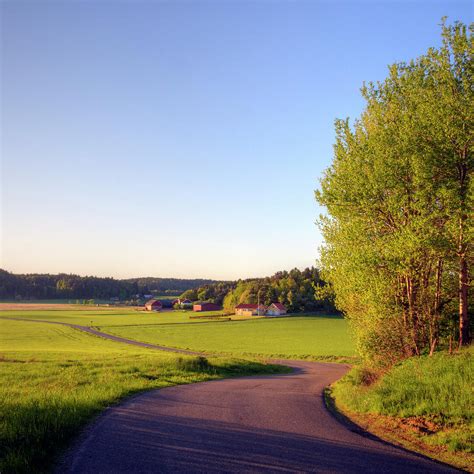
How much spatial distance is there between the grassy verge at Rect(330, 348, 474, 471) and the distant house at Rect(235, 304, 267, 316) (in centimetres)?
10884

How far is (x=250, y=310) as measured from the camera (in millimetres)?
127188

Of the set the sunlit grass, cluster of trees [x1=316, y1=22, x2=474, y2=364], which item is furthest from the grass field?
the sunlit grass

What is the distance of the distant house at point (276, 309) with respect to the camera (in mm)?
122125

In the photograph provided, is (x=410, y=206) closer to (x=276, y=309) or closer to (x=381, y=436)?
(x=381, y=436)

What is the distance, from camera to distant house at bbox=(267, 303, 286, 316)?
401 ft

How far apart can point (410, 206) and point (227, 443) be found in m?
13.0

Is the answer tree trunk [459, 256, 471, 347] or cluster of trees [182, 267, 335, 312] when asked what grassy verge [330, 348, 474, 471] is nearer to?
tree trunk [459, 256, 471, 347]

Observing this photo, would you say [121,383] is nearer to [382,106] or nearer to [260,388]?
[260,388]

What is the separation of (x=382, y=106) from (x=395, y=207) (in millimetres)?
6140

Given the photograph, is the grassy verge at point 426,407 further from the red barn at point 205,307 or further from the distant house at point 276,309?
the red barn at point 205,307

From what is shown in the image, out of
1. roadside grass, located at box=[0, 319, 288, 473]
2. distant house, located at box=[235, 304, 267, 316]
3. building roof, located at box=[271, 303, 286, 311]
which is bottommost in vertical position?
distant house, located at box=[235, 304, 267, 316]

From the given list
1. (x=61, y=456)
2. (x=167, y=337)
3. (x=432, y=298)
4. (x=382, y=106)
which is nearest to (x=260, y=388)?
(x=432, y=298)

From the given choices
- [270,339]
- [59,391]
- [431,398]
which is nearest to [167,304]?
[270,339]

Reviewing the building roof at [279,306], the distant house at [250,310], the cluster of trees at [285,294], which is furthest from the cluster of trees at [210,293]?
the building roof at [279,306]
